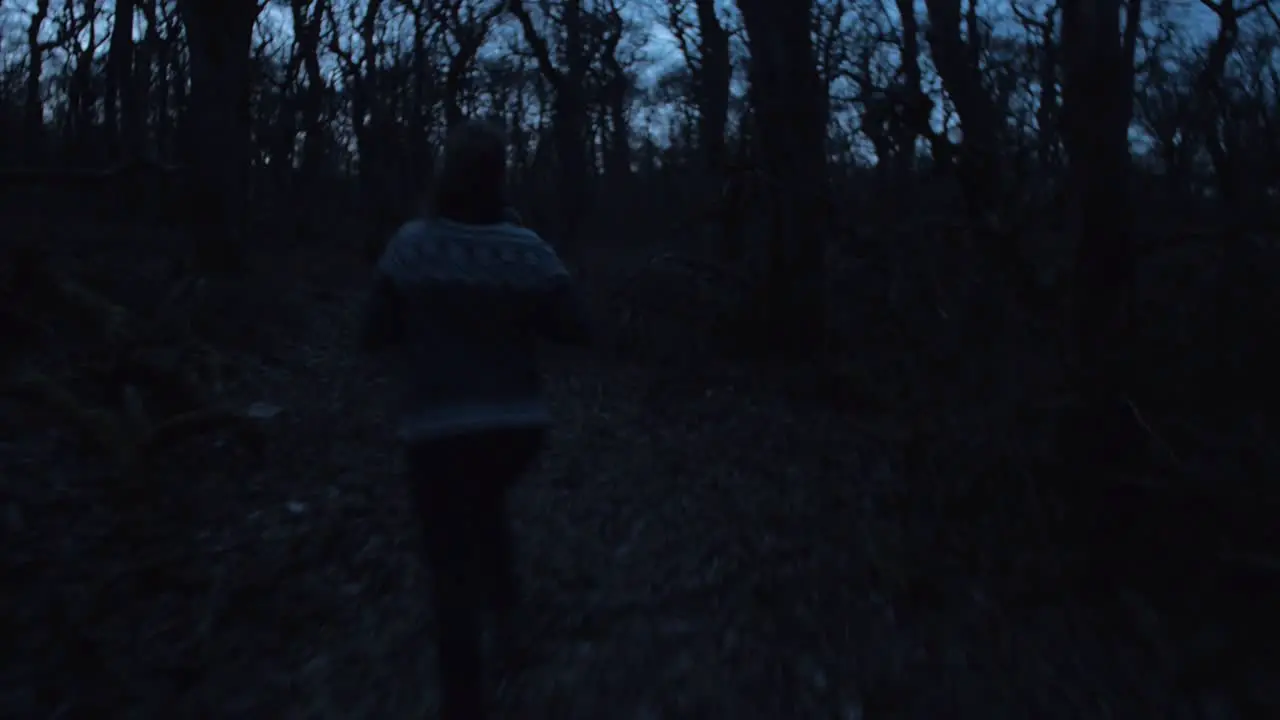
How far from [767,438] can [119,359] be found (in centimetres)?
505

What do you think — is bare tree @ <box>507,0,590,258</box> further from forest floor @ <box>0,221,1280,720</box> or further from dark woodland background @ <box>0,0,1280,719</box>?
forest floor @ <box>0,221,1280,720</box>

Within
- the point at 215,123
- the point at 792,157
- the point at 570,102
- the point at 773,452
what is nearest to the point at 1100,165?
the point at 773,452

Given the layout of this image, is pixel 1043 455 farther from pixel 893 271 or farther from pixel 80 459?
pixel 893 271

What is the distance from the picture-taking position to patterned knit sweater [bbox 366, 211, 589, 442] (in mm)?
3434

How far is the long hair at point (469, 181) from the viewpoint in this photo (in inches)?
140

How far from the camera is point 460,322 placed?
11.3ft

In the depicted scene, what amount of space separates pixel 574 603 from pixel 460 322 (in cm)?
232

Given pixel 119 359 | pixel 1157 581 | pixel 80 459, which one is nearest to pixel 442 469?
pixel 1157 581

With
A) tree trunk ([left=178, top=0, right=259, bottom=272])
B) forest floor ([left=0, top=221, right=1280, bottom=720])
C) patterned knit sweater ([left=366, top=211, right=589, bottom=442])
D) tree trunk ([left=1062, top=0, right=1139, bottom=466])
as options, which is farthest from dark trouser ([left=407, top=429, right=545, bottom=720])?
tree trunk ([left=178, top=0, right=259, bottom=272])

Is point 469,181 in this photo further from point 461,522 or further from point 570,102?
point 570,102

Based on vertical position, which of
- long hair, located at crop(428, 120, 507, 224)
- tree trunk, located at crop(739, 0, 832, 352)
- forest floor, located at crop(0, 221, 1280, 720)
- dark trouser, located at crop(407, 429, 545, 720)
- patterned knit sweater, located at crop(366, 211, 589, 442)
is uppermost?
tree trunk, located at crop(739, 0, 832, 352)

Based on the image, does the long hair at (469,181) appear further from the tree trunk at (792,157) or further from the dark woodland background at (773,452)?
the tree trunk at (792,157)

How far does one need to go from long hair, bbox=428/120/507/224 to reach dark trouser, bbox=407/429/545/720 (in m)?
0.70

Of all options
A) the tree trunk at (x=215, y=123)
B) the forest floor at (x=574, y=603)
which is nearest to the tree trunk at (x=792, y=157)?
the forest floor at (x=574, y=603)
